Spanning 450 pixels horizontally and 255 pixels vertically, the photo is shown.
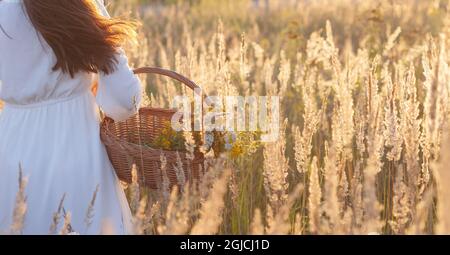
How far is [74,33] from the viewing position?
7.71 ft

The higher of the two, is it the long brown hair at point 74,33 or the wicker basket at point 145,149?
the long brown hair at point 74,33

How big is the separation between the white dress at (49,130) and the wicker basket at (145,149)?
0.22ft

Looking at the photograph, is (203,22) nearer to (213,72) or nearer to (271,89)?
(213,72)

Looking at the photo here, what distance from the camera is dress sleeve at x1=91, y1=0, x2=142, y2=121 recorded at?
2.40 metres

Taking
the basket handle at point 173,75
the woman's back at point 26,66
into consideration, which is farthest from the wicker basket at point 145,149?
the woman's back at point 26,66

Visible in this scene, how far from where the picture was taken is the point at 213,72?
3.82 m

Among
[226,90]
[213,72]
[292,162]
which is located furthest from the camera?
[213,72]

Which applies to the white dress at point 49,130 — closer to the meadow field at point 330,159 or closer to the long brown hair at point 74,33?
the long brown hair at point 74,33

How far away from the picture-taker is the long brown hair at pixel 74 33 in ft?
7.70

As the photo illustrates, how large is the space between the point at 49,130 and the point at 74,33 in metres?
0.35

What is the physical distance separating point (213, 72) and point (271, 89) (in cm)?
68
